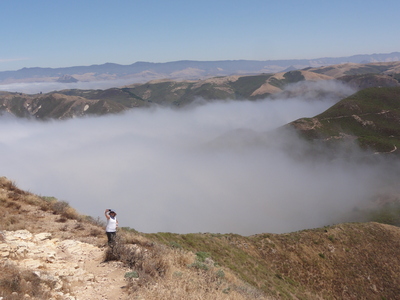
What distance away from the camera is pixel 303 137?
16362cm

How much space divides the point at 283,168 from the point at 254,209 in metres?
41.9

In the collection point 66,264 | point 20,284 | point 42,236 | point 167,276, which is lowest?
point 167,276

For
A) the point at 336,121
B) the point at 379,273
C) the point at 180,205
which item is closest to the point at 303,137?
the point at 336,121

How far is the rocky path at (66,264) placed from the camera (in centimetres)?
927

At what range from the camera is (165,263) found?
37.2 ft

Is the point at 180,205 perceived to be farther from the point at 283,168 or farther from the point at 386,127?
the point at 386,127

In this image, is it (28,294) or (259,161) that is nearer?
(28,294)

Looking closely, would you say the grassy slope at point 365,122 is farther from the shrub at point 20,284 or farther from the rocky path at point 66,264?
the shrub at point 20,284

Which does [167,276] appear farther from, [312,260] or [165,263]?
[312,260]

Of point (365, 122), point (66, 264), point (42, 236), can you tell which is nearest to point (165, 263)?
point (66, 264)

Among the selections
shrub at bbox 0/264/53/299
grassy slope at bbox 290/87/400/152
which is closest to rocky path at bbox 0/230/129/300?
shrub at bbox 0/264/53/299

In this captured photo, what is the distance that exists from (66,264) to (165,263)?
13.2 feet

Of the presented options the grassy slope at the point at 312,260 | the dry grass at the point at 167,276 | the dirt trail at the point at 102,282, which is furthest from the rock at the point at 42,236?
the grassy slope at the point at 312,260

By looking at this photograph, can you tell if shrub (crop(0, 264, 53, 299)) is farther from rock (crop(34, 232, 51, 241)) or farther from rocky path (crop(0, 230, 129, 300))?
rock (crop(34, 232, 51, 241))
